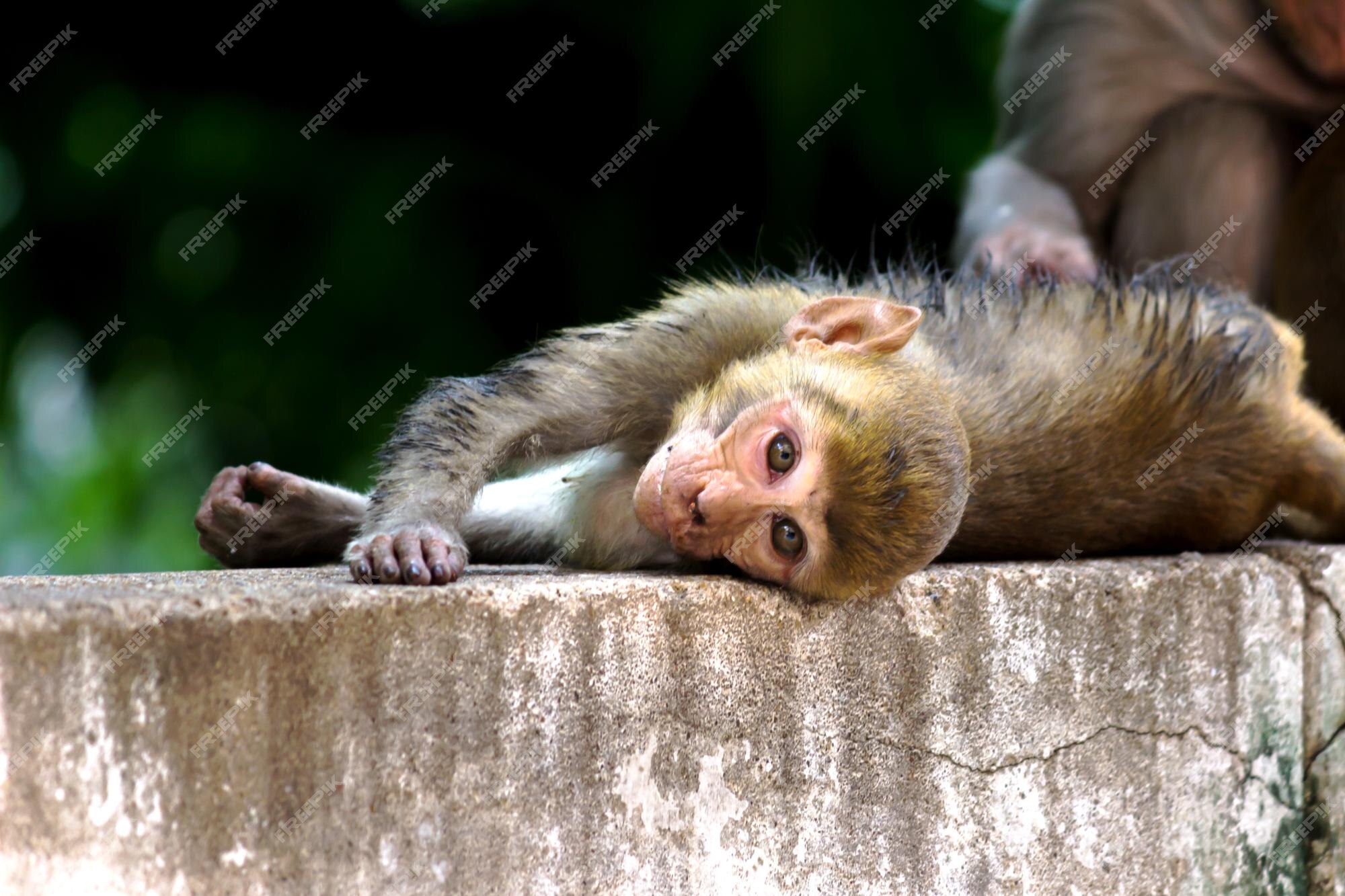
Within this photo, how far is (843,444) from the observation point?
267 cm

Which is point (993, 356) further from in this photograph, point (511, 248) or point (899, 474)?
point (511, 248)

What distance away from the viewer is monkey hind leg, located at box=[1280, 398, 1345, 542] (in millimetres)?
3555

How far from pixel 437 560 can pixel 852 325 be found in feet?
3.71

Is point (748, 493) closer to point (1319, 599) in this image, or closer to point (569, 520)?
point (569, 520)

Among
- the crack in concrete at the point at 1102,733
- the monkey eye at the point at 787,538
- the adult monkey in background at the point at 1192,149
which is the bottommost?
the crack in concrete at the point at 1102,733

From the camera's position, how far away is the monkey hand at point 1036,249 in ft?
14.6

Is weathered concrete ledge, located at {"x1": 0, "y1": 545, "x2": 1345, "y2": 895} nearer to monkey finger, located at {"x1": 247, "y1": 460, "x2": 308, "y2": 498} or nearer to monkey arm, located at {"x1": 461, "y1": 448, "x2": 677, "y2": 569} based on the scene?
monkey arm, located at {"x1": 461, "y1": 448, "x2": 677, "y2": 569}

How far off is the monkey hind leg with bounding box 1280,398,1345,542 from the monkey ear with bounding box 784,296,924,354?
1283 mm

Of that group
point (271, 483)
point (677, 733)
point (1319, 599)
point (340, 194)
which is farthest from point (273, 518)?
point (340, 194)

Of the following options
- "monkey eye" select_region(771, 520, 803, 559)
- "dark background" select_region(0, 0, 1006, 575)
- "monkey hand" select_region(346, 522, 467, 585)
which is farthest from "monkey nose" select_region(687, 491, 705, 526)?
"dark background" select_region(0, 0, 1006, 575)

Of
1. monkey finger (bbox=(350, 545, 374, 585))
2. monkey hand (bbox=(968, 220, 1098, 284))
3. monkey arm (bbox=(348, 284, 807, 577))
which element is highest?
monkey hand (bbox=(968, 220, 1098, 284))

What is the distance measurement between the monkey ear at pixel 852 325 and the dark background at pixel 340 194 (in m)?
2.88

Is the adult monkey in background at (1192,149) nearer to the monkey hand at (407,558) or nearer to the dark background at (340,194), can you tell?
the dark background at (340,194)

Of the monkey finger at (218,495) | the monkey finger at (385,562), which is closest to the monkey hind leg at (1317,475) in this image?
the monkey finger at (385,562)
